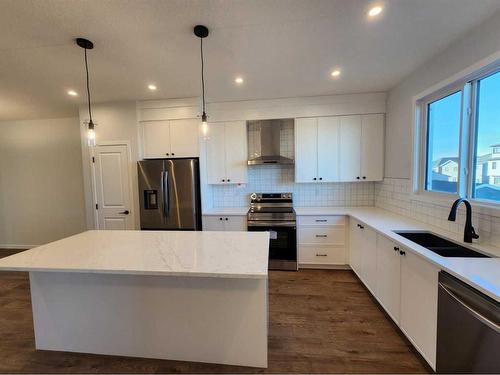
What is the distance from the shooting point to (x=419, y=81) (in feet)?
8.06

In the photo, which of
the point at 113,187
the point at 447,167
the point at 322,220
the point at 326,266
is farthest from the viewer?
the point at 113,187

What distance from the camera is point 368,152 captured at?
10.9ft

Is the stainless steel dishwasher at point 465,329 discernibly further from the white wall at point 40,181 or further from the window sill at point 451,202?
the white wall at point 40,181

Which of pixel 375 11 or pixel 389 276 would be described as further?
pixel 389 276

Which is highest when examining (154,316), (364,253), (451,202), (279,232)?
(451,202)

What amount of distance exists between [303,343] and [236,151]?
265 cm

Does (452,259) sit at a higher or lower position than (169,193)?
lower

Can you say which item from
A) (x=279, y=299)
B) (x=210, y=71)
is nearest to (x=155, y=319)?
(x=279, y=299)

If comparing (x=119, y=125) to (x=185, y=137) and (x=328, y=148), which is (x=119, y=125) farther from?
(x=328, y=148)

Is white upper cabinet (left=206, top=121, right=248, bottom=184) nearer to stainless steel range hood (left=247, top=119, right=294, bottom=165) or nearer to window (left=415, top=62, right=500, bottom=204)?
stainless steel range hood (left=247, top=119, right=294, bottom=165)

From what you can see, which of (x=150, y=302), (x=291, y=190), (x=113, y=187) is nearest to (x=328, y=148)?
(x=291, y=190)

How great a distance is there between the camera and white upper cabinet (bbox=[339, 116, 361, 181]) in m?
3.30

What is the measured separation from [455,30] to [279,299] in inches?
119

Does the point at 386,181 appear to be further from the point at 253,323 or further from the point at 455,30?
the point at 253,323
